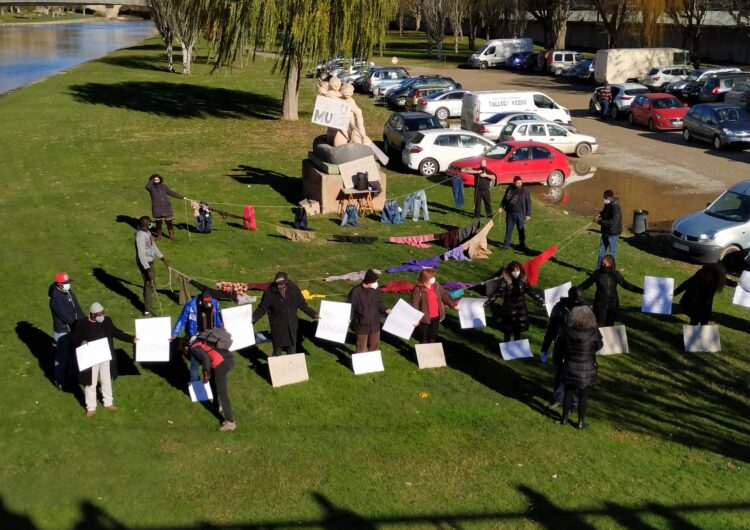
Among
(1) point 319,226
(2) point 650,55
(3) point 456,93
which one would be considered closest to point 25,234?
(1) point 319,226

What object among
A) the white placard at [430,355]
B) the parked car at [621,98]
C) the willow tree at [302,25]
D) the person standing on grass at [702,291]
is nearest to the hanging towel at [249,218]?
the white placard at [430,355]

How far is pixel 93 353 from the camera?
11.4 meters

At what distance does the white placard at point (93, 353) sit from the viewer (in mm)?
11297

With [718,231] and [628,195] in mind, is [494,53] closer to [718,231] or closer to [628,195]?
[628,195]

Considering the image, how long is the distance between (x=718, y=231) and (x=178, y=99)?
3474 cm

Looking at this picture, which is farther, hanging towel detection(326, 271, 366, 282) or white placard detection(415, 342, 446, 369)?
hanging towel detection(326, 271, 366, 282)

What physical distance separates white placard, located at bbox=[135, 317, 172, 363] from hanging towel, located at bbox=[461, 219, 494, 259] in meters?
8.26

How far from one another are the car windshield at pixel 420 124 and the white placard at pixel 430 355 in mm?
18439

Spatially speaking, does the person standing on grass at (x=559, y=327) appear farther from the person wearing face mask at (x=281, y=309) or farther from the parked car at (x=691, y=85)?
the parked car at (x=691, y=85)

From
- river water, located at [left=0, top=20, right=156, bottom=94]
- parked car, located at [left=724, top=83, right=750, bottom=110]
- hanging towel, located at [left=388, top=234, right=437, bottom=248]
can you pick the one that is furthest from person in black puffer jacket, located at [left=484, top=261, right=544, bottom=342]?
river water, located at [left=0, top=20, right=156, bottom=94]

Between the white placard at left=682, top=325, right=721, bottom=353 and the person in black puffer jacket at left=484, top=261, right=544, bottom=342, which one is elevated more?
the person in black puffer jacket at left=484, top=261, right=544, bottom=342

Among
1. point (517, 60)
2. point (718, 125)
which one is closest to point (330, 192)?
point (718, 125)

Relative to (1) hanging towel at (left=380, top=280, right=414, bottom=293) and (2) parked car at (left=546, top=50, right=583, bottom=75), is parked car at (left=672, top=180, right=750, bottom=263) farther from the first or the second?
(2) parked car at (left=546, top=50, right=583, bottom=75)

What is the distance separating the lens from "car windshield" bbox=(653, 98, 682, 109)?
36.9m
